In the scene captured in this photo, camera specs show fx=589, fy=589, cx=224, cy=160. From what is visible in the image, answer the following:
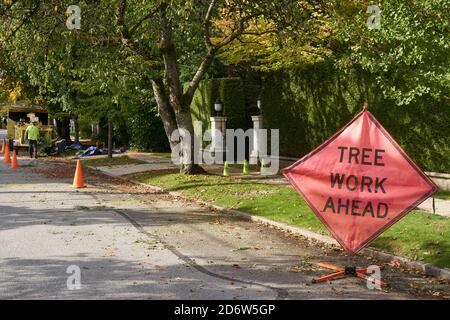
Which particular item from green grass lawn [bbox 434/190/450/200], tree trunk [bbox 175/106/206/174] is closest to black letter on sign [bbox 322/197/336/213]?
green grass lawn [bbox 434/190/450/200]

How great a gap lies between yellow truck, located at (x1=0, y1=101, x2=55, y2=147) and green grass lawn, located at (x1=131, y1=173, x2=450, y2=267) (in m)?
18.5

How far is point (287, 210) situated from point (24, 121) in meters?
30.7

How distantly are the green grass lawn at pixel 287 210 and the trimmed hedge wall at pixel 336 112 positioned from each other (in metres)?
4.16

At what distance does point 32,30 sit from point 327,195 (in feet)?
38.8

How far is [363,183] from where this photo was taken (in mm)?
7457

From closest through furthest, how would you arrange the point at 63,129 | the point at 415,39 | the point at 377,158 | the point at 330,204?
the point at 377,158, the point at 330,204, the point at 415,39, the point at 63,129

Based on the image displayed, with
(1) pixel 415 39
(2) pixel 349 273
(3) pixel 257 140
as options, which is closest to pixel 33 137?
(3) pixel 257 140

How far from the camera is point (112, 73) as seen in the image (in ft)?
55.4

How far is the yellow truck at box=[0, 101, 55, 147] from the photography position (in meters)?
37.4

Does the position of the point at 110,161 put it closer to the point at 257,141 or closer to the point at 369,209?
the point at 257,141

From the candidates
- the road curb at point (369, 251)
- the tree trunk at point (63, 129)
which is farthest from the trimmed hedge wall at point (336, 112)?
the tree trunk at point (63, 129)

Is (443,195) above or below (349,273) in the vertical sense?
above
